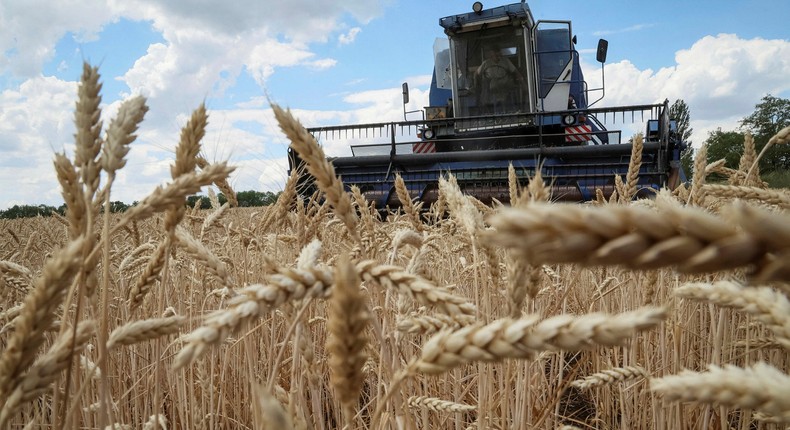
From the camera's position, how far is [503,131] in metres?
10.5

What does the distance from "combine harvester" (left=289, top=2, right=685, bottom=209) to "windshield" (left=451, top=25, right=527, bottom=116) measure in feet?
0.07

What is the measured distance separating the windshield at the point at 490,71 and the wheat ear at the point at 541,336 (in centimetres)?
1060

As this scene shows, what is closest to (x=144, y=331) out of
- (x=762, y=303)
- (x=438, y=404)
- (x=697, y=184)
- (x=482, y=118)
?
(x=438, y=404)

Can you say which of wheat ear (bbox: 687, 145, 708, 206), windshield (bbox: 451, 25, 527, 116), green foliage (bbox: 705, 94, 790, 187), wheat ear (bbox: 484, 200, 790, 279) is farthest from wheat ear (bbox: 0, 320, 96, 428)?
green foliage (bbox: 705, 94, 790, 187)

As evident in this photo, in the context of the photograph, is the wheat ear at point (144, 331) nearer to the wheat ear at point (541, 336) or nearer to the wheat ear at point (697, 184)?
the wheat ear at point (541, 336)

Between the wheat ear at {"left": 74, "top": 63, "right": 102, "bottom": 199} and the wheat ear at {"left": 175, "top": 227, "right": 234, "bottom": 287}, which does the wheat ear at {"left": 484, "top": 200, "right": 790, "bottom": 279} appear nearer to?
the wheat ear at {"left": 74, "top": 63, "right": 102, "bottom": 199}

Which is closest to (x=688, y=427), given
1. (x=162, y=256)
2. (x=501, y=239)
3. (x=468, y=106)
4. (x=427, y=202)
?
(x=162, y=256)

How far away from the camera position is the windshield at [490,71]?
34.6ft

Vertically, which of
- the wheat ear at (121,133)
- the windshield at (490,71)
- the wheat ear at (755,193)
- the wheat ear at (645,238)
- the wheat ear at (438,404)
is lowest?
the wheat ear at (438,404)

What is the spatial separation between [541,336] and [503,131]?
10.2 m

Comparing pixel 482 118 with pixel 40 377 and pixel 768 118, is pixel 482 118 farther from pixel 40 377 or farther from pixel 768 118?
pixel 768 118

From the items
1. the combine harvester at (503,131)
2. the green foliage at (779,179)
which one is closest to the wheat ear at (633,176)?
the combine harvester at (503,131)

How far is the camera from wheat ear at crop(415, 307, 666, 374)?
571mm

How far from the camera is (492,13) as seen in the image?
10336 mm
